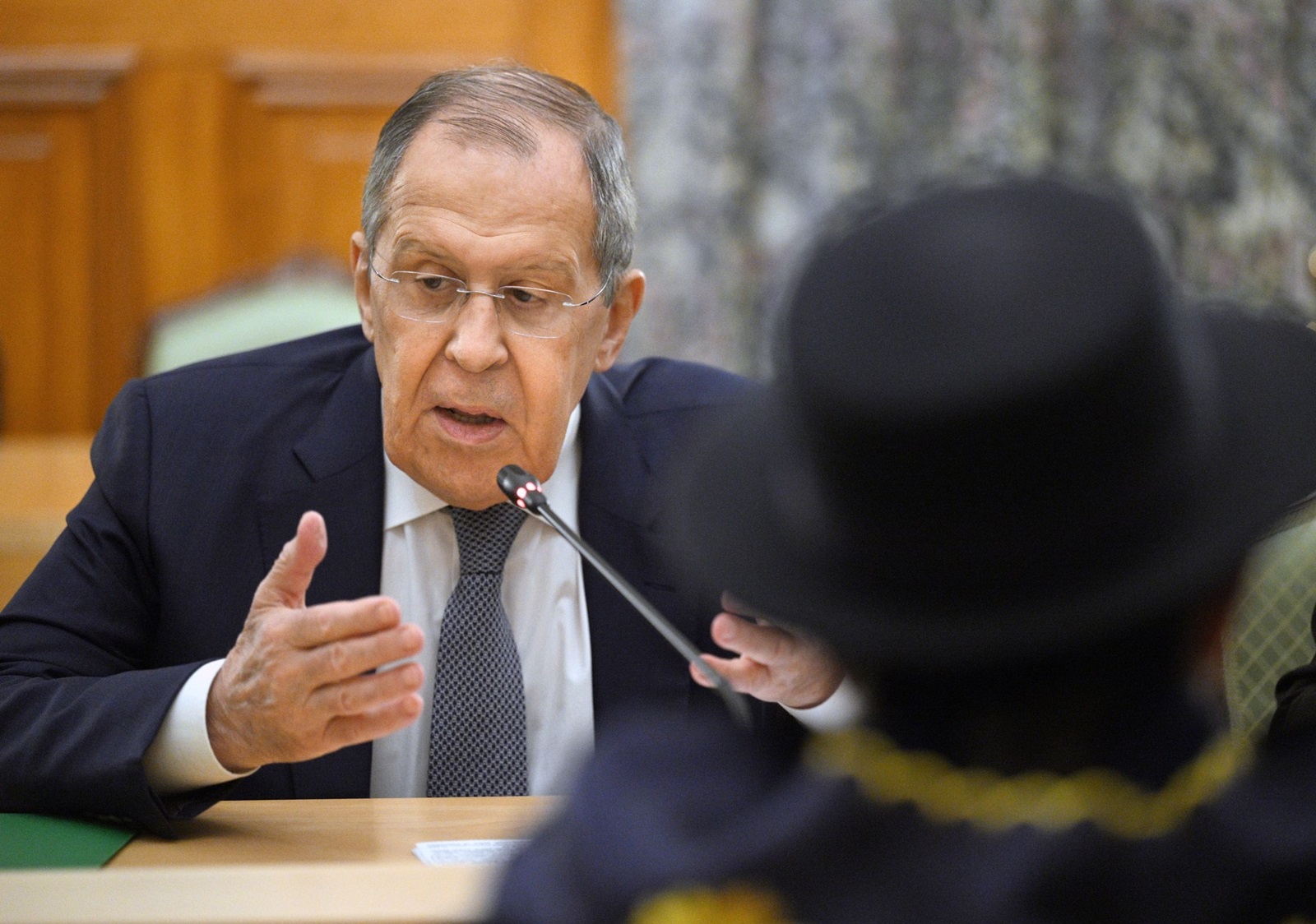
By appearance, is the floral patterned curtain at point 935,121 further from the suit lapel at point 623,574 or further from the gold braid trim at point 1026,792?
the gold braid trim at point 1026,792

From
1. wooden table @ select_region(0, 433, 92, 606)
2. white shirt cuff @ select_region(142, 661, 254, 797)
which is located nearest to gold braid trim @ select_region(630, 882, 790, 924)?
white shirt cuff @ select_region(142, 661, 254, 797)

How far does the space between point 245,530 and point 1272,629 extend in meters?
1.29

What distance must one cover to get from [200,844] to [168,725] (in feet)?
0.43

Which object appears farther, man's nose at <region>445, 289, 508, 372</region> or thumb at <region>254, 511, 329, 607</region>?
man's nose at <region>445, 289, 508, 372</region>

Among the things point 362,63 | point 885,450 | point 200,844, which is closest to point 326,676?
point 200,844

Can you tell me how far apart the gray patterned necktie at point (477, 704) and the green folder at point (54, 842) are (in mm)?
385

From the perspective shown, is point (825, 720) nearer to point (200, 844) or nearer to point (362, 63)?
point (200, 844)

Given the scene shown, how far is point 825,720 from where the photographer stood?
1.40 metres

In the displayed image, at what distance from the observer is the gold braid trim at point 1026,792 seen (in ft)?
1.97

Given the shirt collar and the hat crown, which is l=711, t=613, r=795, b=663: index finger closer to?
Answer: the shirt collar

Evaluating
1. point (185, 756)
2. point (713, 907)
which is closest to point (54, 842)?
point (185, 756)

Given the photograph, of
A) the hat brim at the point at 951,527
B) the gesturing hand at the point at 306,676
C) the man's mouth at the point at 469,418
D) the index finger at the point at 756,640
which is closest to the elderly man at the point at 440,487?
the man's mouth at the point at 469,418

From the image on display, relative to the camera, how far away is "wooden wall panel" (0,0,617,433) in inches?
132

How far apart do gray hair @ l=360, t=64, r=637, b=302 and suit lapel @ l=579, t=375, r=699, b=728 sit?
0.68 ft
